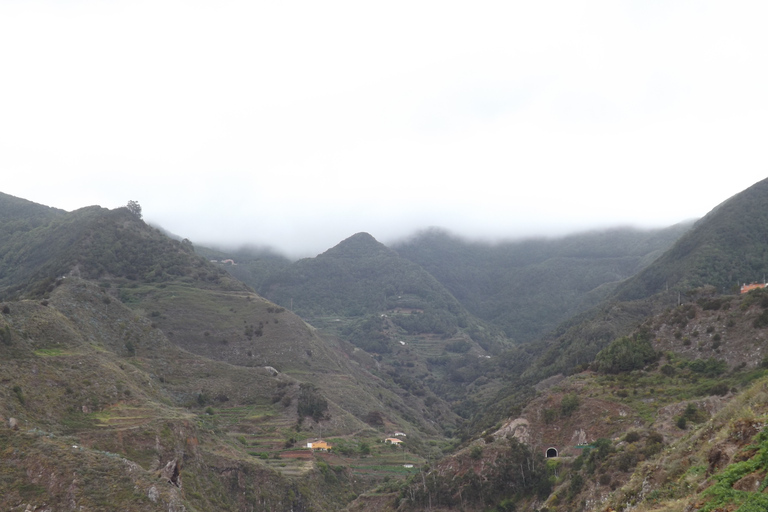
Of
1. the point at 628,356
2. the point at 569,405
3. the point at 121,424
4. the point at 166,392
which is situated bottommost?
the point at 166,392

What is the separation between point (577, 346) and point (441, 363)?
7274 centimetres

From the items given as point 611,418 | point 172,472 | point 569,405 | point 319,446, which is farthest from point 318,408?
point 611,418

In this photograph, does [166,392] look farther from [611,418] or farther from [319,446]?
[611,418]

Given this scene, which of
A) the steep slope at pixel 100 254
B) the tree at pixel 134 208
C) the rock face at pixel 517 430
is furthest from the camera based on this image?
the tree at pixel 134 208

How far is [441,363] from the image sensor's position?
17638cm

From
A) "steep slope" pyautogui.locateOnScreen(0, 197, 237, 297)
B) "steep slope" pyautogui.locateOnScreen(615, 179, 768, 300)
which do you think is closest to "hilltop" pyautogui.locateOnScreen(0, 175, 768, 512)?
"steep slope" pyautogui.locateOnScreen(615, 179, 768, 300)

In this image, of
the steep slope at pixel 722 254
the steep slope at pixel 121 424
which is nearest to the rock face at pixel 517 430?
the steep slope at pixel 121 424

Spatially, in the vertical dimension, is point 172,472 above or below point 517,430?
above

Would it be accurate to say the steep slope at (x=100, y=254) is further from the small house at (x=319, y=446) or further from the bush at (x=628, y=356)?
the bush at (x=628, y=356)

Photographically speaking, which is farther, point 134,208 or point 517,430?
point 134,208

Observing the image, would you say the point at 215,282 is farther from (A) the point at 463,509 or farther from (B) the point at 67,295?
(A) the point at 463,509

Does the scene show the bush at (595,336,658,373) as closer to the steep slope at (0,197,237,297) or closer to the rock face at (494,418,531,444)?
the rock face at (494,418,531,444)

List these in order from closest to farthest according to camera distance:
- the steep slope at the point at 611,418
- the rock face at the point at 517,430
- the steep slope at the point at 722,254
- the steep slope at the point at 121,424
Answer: the steep slope at the point at 121,424
the steep slope at the point at 611,418
the rock face at the point at 517,430
the steep slope at the point at 722,254

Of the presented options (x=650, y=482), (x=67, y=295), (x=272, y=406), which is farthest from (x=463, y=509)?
(x=67, y=295)
